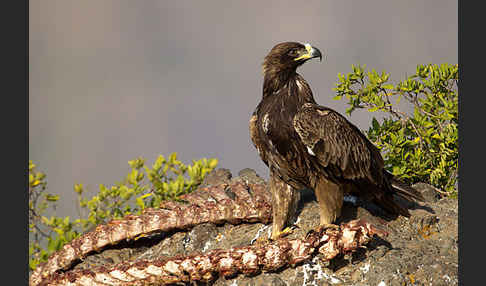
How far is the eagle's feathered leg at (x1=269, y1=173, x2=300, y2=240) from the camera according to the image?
8125 millimetres

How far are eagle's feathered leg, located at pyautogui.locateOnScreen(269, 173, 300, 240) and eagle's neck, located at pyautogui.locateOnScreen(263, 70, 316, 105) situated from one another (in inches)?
48.7

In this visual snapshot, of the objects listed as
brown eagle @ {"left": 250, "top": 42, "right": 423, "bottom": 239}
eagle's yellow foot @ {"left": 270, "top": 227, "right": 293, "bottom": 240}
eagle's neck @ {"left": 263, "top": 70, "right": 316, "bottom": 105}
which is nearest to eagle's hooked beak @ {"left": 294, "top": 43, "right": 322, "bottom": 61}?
brown eagle @ {"left": 250, "top": 42, "right": 423, "bottom": 239}

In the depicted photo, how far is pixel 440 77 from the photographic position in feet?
32.2

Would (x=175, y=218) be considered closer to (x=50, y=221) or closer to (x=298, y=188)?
(x=298, y=188)

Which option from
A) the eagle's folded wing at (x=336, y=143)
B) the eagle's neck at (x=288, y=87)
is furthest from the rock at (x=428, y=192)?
the eagle's neck at (x=288, y=87)

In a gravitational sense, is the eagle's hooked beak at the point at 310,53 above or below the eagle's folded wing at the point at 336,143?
above

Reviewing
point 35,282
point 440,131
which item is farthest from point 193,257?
point 440,131

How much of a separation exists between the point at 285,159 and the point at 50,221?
5434 millimetres

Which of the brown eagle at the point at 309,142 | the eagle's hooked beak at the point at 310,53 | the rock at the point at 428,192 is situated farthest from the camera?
the rock at the point at 428,192

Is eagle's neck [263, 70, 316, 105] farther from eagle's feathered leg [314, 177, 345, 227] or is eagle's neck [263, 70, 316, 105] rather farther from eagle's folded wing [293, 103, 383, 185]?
eagle's feathered leg [314, 177, 345, 227]

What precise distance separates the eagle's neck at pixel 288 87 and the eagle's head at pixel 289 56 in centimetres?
7

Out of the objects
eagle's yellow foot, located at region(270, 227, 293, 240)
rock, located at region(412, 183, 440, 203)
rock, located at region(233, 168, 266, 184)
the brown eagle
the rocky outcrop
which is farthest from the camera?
rock, located at region(233, 168, 266, 184)

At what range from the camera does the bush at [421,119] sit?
9664 mm

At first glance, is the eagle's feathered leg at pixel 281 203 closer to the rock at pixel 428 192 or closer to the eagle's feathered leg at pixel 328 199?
the eagle's feathered leg at pixel 328 199
